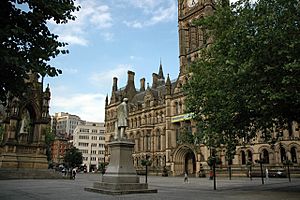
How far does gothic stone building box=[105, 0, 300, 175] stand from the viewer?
45.2 meters

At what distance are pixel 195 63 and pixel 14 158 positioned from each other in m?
23.3

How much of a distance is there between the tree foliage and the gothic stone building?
2732 cm

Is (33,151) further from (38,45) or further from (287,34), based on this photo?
(287,34)

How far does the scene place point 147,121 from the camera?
218 ft

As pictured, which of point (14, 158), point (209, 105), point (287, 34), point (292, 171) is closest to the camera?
point (287, 34)

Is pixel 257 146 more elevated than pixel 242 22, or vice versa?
pixel 242 22

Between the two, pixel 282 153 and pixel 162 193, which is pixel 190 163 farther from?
pixel 162 193

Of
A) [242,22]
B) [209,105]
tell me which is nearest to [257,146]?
[209,105]

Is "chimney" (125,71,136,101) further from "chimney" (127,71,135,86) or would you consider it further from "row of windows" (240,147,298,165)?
"row of windows" (240,147,298,165)

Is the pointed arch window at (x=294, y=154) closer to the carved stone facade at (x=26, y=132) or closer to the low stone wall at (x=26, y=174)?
the low stone wall at (x=26, y=174)

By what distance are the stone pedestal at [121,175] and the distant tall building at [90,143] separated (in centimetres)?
10466

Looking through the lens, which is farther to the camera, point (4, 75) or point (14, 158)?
point (14, 158)

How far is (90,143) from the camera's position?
12044 centimetres

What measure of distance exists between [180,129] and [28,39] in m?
41.5
